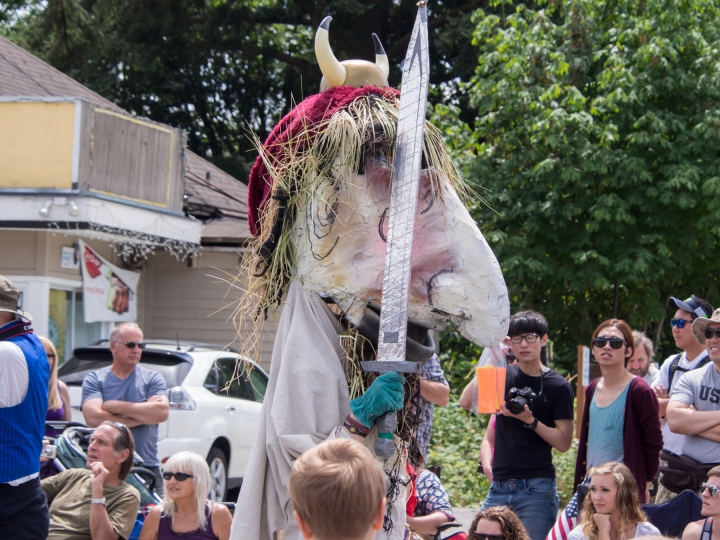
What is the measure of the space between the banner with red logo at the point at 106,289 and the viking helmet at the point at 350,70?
29.2 feet

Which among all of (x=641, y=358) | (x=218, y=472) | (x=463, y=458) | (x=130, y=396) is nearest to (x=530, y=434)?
(x=641, y=358)

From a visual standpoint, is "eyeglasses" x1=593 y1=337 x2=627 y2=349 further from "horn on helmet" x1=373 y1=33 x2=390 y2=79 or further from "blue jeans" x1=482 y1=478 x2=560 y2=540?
"horn on helmet" x1=373 y1=33 x2=390 y2=79

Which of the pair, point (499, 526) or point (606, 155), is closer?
point (499, 526)

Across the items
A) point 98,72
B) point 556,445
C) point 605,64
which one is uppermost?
point 98,72

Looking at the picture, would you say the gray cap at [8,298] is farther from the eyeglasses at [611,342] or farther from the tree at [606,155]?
the tree at [606,155]

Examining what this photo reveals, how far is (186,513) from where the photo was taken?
558 centimetres

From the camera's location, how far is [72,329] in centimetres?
1179

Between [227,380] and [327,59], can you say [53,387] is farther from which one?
[327,59]

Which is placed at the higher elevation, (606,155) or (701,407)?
(606,155)

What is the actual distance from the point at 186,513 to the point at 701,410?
9.53ft

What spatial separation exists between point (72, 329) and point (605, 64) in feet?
24.6

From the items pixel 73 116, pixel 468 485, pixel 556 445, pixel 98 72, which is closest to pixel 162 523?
pixel 556 445

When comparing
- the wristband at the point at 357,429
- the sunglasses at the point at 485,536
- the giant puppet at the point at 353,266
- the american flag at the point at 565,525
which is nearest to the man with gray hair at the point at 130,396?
the sunglasses at the point at 485,536

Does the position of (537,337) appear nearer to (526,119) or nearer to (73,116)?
(73,116)
